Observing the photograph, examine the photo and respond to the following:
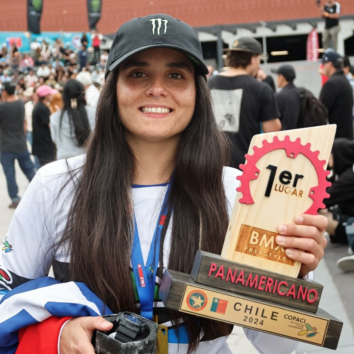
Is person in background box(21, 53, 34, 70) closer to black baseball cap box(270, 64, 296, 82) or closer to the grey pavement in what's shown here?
black baseball cap box(270, 64, 296, 82)

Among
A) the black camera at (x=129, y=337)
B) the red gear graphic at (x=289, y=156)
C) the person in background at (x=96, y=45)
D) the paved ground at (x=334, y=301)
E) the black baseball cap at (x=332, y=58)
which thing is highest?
the person in background at (x=96, y=45)

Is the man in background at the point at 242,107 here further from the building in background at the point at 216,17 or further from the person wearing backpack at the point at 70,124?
the building in background at the point at 216,17

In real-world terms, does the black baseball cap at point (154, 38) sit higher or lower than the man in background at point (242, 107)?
higher

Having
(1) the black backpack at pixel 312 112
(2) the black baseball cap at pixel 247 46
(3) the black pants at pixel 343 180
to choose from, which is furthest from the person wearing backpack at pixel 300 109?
(2) the black baseball cap at pixel 247 46

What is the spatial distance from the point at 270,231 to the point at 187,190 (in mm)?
→ 309

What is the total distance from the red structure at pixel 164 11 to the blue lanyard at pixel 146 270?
33155 millimetres

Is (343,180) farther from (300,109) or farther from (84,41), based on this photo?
(84,41)

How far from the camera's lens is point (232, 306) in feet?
4.93

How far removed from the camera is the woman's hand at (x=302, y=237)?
153 centimetres

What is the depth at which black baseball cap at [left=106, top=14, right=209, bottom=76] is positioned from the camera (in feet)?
5.39

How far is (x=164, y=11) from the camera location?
115 ft

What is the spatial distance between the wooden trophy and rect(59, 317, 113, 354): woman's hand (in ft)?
0.57

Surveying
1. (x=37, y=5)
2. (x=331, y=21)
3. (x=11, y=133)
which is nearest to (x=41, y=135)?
(x=11, y=133)

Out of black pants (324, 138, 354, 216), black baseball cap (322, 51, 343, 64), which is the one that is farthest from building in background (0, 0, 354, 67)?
black pants (324, 138, 354, 216)
